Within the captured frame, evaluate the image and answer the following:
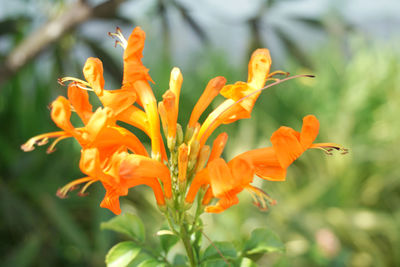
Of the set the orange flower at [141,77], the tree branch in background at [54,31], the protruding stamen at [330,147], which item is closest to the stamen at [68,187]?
the orange flower at [141,77]

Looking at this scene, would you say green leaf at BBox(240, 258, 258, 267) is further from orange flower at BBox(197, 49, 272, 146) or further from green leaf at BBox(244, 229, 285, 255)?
orange flower at BBox(197, 49, 272, 146)

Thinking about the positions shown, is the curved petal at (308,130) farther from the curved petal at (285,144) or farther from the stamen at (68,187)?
the stamen at (68,187)

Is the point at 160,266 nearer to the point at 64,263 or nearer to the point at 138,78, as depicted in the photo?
the point at 138,78

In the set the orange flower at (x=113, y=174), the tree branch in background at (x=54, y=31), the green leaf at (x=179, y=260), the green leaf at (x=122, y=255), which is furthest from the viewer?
the tree branch in background at (x=54, y=31)

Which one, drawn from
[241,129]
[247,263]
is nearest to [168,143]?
[247,263]

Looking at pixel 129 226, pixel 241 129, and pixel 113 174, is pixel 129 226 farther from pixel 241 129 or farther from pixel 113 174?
pixel 241 129

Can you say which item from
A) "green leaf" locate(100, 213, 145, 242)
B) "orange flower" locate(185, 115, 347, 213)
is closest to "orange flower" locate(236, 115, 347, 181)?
"orange flower" locate(185, 115, 347, 213)

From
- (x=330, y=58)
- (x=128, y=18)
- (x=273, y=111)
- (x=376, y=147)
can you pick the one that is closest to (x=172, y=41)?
(x=128, y=18)
